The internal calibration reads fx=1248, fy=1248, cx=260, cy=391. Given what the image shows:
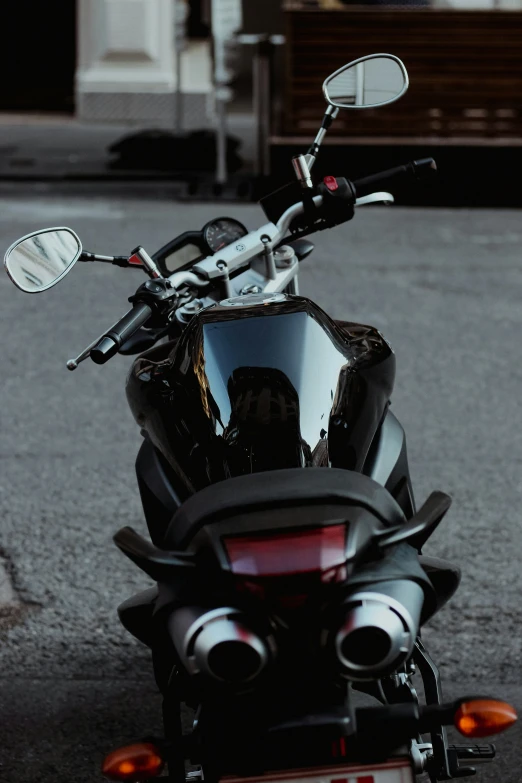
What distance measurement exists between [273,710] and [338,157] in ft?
33.2

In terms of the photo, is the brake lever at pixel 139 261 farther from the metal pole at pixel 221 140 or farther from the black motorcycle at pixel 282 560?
the metal pole at pixel 221 140

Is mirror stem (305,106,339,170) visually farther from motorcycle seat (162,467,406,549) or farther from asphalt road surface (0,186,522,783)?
asphalt road surface (0,186,522,783)

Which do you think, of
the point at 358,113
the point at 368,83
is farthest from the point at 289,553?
the point at 358,113

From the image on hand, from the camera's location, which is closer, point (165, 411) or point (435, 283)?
point (165, 411)

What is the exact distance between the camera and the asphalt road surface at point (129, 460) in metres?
3.51

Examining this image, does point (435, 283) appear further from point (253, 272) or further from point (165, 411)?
point (165, 411)

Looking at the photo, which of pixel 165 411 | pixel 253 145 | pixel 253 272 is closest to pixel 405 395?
pixel 253 272

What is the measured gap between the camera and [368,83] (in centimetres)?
311

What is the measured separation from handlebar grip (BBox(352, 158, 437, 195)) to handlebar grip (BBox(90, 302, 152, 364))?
0.68 metres

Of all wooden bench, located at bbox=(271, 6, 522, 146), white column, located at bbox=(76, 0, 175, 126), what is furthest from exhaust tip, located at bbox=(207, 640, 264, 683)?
white column, located at bbox=(76, 0, 175, 126)

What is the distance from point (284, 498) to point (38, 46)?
855 inches

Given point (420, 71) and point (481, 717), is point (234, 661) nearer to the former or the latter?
point (481, 717)

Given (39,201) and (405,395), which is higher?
(39,201)

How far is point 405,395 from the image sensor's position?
6.18m
